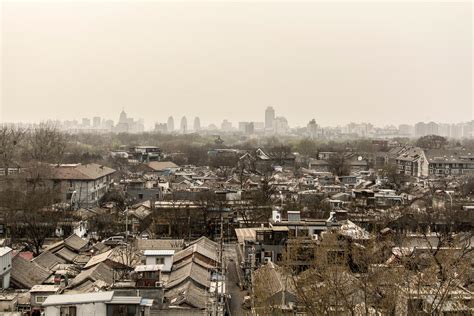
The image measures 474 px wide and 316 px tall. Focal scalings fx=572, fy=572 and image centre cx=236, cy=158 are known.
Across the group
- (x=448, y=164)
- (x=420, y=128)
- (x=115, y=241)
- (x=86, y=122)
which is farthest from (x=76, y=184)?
(x=86, y=122)

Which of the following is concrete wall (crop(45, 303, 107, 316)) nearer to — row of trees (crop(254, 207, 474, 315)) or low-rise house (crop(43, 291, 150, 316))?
low-rise house (crop(43, 291, 150, 316))

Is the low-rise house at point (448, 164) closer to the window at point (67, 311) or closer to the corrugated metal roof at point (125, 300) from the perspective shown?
the corrugated metal roof at point (125, 300)

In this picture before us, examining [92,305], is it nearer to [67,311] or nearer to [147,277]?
[67,311]

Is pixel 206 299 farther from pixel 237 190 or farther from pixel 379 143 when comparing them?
pixel 379 143

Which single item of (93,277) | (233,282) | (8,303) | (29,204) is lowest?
(233,282)

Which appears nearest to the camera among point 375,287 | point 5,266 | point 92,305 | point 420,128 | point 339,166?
point 375,287

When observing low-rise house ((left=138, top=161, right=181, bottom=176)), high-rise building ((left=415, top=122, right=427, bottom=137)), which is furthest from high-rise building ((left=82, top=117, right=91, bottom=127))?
low-rise house ((left=138, top=161, right=181, bottom=176))
